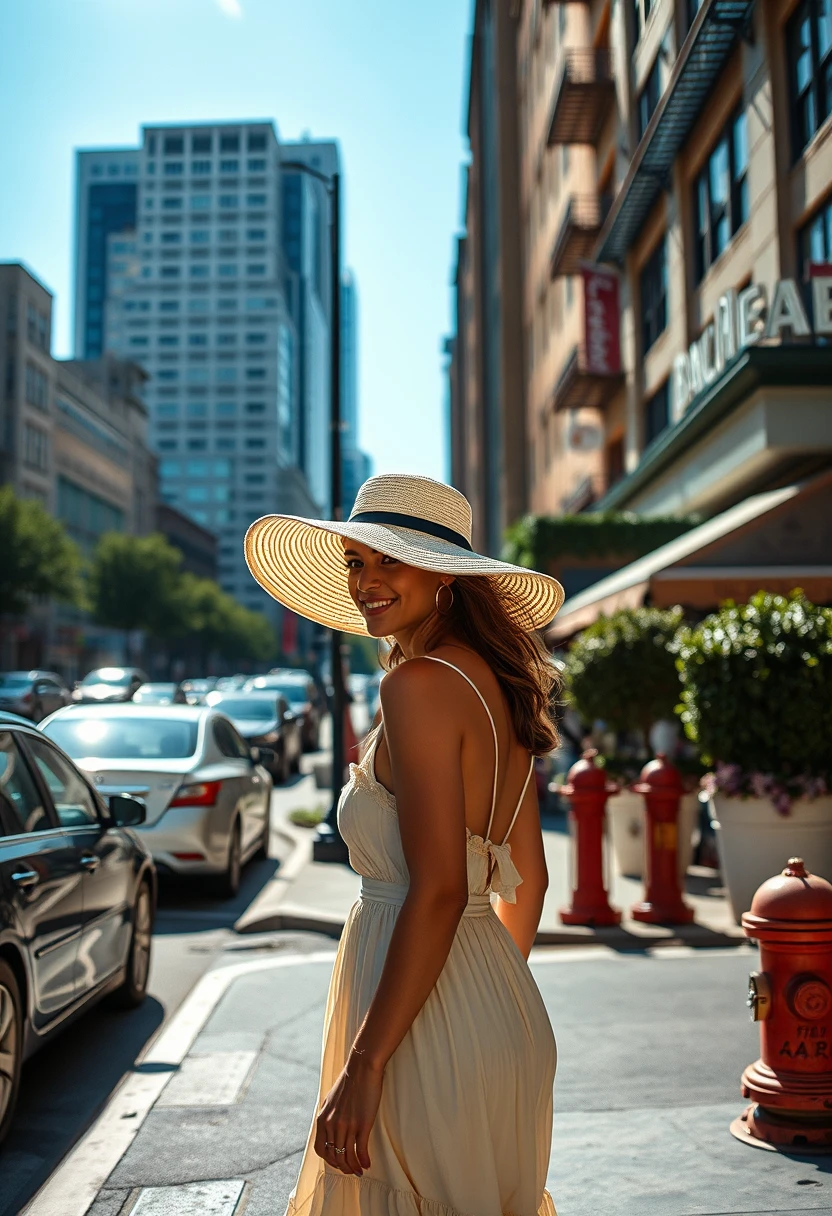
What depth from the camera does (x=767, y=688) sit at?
838cm

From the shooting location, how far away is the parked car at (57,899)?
4.83m

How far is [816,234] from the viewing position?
15.4 m

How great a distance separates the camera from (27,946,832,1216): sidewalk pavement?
13.5 feet

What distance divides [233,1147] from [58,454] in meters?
78.6

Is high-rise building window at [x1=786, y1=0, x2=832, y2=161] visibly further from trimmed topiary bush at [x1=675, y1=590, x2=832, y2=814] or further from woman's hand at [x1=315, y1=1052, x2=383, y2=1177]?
woman's hand at [x1=315, y1=1052, x2=383, y2=1177]

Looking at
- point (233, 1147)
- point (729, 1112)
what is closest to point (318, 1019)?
point (233, 1147)

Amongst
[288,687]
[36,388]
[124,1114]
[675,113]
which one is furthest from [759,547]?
[36,388]

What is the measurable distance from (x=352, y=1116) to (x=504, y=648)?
923 millimetres

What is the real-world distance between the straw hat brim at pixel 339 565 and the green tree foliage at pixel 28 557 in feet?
164

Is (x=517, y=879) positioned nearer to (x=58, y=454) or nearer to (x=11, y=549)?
(x=11, y=549)

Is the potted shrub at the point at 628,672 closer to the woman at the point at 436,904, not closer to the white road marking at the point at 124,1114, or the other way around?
the white road marking at the point at 124,1114

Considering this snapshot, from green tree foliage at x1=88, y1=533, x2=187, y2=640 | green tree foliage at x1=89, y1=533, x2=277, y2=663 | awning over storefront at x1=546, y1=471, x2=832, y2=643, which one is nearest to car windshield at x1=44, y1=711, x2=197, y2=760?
awning over storefront at x1=546, y1=471, x2=832, y2=643

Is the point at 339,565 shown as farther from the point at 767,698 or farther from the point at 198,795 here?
the point at 198,795

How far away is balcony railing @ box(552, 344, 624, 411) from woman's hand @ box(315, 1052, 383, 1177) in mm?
26001
